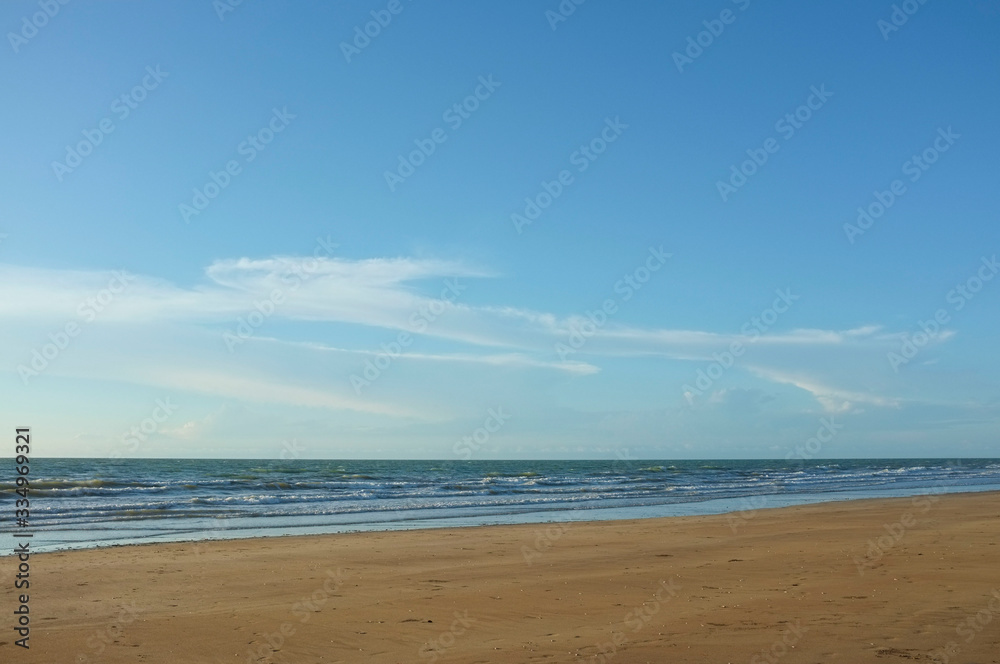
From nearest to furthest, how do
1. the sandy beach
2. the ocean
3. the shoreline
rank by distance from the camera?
the sandy beach, the shoreline, the ocean

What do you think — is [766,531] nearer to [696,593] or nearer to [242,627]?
[696,593]

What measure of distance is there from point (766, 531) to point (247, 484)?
1353 inches

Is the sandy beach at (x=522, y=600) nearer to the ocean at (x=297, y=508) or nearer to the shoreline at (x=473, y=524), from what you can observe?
the shoreline at (x=473, y=524)

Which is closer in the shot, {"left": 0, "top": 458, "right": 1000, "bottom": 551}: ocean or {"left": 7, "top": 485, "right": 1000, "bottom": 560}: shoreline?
{"left": 7, "top": 485, "right": 1000, "bottom": 560}: shoreline

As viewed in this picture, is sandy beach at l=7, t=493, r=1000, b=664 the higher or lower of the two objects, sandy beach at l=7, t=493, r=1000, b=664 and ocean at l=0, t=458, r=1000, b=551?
the higher

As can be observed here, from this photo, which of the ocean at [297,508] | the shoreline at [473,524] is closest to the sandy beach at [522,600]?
the shoreline at [473,524]

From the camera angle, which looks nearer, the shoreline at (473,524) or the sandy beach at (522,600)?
the sandy beach at (522,600)

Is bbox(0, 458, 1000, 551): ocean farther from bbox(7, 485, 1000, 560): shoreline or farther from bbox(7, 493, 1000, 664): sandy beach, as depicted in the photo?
bbox(7, 493, 1000, 664): sandy beach

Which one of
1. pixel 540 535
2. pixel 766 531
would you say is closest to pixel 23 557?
pixel 540 535

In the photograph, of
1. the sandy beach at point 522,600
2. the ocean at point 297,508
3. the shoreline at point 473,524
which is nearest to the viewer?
the sandy beach at point 522,600

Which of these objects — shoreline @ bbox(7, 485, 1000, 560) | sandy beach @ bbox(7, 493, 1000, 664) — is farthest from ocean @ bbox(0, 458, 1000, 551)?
sandy beach @ bbox(7, 493, 1000, 664)

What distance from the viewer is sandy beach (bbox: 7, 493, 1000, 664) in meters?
7.59

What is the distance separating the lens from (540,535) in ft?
60.5

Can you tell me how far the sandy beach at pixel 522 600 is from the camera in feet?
24.9
